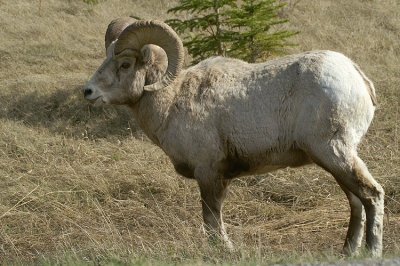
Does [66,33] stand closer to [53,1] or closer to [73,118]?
[53,1]

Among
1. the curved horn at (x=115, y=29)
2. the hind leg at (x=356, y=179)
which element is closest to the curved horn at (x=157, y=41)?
the curved horn at (x=115, y=29)

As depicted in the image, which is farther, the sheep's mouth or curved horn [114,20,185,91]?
the sheep's mouth

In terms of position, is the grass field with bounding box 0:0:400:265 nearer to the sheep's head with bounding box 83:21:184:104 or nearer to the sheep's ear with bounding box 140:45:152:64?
the sheep's head with bounding box 83:21:184:104

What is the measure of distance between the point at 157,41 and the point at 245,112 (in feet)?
4.46

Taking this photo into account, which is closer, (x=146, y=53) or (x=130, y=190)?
(x=146, y=53)

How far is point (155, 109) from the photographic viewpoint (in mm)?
6098

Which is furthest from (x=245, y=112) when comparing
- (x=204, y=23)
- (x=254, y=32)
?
(x=204, y=23)

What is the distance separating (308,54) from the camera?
562cm

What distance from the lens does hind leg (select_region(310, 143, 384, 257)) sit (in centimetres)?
525

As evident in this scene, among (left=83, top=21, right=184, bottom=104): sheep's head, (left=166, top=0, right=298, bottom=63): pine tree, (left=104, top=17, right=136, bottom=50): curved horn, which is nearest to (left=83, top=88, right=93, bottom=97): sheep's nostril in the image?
(left=83, top=21, right=184, bottom=104): sheep's head

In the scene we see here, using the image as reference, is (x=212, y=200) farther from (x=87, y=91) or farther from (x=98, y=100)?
(x=87, y=91)

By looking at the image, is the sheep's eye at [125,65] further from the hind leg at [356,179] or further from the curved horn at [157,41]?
the hind leg at [356,179]

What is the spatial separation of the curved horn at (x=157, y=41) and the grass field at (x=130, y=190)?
1.75 metres

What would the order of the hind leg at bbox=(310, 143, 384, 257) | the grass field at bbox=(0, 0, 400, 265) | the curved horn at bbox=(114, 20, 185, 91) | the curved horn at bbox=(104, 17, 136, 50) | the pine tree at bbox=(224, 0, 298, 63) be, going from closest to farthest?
the hind leg at bbox=(310, 143, 384, 257)
the grass field at bbox=(0, 0, 400, 265)
the curved horn at bbox=(114, 20, 185, 91)
the curved horn at bbox=(104, 17, 136, 50)
the pine tree at bbox=(224, 0, 298, 63)
